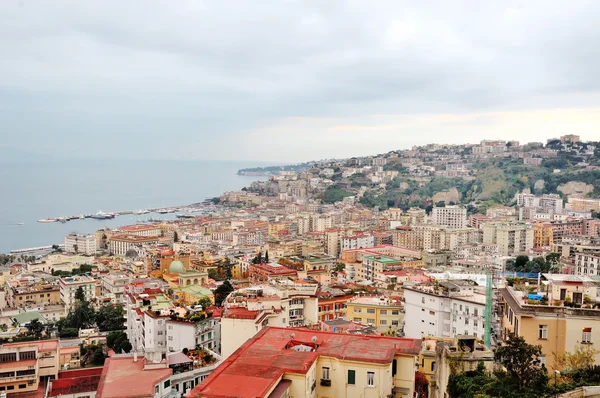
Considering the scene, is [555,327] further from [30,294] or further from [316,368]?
[30,294]

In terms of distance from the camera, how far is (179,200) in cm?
9350

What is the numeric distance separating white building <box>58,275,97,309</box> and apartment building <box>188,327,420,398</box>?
19744 millimetres

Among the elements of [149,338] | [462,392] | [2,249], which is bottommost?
[2,249]

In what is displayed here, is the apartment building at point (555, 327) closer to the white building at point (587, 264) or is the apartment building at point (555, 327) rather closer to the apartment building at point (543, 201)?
the white building at point (587, 264)

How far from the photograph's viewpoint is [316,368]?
5.93 meters

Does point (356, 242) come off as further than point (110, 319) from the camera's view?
Yes

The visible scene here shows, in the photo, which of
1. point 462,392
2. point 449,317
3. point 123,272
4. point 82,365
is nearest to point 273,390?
point 462,392

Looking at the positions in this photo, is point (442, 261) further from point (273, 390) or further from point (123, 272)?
point (273, 390)

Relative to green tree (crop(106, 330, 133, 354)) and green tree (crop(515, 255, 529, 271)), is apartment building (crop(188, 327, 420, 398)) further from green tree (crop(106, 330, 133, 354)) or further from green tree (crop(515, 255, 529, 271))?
green tree (crop(515, 255, 529, 271))

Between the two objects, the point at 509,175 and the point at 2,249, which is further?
the point at 509,175

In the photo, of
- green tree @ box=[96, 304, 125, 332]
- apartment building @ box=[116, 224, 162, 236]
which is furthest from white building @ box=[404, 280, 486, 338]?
apartment building @ box=[116, 224, 162, 236]

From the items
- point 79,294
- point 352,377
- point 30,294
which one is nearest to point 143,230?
point 30,294

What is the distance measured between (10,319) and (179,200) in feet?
243

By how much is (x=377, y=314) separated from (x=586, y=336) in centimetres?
850
